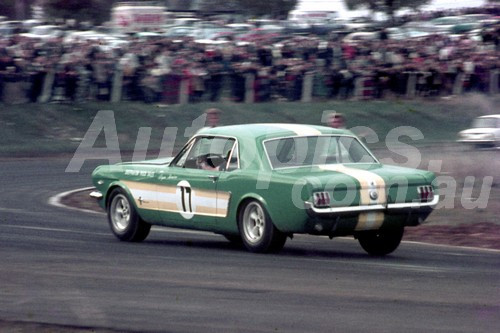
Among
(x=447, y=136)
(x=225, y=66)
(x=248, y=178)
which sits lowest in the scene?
(x=447, y=136)

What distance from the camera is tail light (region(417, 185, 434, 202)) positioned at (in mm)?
9455

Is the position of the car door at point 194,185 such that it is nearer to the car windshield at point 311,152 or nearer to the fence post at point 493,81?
the car windshield at point 311,152

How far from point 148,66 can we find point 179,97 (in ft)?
4.51

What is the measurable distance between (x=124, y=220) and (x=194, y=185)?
1.29 meters

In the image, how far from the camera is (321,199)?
8.95 meters

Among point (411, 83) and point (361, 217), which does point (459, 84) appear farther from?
point (361, 217)

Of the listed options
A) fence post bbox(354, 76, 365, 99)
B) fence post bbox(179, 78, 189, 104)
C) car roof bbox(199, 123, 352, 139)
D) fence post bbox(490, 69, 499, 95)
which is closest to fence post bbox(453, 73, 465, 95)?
fence post bbox(490, 69, 499, 95)

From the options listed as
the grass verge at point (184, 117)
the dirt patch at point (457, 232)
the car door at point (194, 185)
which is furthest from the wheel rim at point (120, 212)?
the grass verge at point (184, 117)

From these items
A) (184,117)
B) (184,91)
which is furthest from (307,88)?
(184,117)

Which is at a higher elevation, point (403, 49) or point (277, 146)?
point (277, 146)

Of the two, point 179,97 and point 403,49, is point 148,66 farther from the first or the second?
point 403,49

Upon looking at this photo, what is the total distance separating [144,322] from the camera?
6.29 meters

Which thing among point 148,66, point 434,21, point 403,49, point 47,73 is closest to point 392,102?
point 403,49

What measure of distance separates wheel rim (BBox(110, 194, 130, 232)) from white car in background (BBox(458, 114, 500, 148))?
14.9 meters
